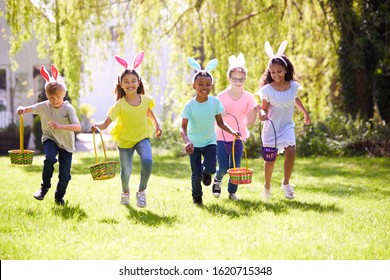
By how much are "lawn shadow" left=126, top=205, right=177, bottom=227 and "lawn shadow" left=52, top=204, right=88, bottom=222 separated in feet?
1.44

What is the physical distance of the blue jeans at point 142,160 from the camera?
577 centimetres

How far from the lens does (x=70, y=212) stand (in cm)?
543

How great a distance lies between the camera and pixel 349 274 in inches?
147

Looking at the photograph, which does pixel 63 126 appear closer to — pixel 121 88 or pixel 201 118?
pixel 121 88

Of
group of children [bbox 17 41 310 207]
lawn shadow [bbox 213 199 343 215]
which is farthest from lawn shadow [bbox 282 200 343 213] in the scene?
group of children [bbox 17 41 310 207]

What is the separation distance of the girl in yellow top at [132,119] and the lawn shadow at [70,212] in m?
0.61

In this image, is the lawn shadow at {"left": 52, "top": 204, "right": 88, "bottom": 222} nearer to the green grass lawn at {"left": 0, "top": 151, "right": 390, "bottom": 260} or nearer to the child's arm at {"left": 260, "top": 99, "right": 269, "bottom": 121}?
the green grass lawn at {"left": 0, "top": 151, "right": 390, "bottom": 260}

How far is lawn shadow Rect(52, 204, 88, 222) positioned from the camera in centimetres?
520

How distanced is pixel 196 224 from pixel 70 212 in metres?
1.30

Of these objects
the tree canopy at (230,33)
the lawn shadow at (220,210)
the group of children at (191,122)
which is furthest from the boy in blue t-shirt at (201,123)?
the tree canopy at (230,33)

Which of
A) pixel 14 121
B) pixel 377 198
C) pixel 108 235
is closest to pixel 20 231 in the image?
pixel 108 235

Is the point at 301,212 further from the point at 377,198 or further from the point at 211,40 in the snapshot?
the point at 211,40

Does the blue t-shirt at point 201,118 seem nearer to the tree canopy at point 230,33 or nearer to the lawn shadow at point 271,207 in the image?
the lawn shadow at point 271,207

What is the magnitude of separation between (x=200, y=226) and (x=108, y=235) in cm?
78
